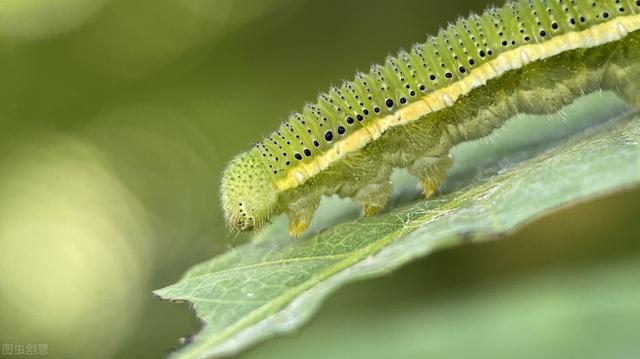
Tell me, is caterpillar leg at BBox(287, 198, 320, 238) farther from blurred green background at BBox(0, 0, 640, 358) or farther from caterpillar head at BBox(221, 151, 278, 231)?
blurred green background at BBox(0, 0, 640, 358)

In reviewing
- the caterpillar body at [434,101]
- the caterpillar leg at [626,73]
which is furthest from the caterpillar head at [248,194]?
the caterpillar leg at [626,73]

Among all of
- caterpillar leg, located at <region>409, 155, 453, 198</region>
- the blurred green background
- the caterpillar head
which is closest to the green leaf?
caterpillar leg, located at <region>409, 155, 453, 198</region>

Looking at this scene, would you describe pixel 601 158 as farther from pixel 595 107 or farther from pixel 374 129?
pixel 595 107

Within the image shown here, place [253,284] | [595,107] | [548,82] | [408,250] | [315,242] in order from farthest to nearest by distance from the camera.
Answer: [595,107], [548,82], [315,242], [253,284], [408,250]

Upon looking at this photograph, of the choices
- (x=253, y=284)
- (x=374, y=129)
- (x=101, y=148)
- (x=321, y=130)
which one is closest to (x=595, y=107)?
(x=374, y=129)

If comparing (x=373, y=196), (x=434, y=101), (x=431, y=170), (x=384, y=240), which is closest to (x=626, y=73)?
(x=434, y=101)

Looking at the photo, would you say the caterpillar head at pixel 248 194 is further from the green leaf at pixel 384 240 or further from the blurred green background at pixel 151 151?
the blurred green background at pixel 151 151
